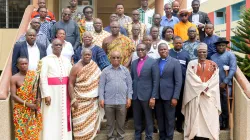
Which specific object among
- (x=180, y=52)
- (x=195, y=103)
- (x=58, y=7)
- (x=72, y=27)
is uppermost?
(x=58, y=7)

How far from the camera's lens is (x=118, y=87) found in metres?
5.93

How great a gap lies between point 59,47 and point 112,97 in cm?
118

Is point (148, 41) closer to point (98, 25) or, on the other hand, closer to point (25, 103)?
point (98, 25)

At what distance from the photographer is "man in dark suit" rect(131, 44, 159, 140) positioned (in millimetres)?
6094

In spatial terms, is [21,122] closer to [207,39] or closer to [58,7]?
[207,39]

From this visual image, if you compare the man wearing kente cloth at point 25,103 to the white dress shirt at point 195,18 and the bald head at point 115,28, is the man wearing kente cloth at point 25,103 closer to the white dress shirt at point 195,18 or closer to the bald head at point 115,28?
the bald head at point 115,28

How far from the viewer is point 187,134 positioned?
6312mm

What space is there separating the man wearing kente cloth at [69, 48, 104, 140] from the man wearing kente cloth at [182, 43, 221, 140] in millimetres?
Answer: 1621

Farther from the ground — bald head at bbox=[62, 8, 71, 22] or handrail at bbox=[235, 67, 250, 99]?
bald head at bbox=[62, 8, 71, 22]

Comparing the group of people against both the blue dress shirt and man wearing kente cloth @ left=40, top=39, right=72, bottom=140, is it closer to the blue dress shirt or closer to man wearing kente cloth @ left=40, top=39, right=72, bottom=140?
man wearing kente cloth @ left=40, top=39, right=72, bottom=140

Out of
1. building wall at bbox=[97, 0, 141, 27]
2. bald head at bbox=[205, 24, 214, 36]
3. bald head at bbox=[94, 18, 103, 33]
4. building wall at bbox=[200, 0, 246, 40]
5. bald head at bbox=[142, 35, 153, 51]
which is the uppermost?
building wall at bbox=[200, 0, 246, 40]

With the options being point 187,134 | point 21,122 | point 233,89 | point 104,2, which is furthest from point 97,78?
point 104,2

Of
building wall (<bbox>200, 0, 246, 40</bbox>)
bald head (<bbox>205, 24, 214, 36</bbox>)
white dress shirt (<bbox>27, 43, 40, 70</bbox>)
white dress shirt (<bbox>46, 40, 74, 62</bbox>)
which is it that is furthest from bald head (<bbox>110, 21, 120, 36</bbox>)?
building wall (<bbox>200, 0, 246, 40</bbox>)

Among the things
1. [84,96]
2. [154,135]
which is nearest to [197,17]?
[154,135]
